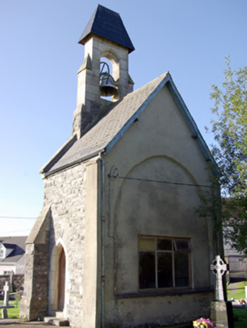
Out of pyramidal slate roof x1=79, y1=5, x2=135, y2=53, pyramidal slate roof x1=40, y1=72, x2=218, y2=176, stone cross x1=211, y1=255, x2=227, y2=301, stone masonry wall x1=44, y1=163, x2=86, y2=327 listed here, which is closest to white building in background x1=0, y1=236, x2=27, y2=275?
pyramidal slate roof x1=40, y1=72, x2=218, y2=176

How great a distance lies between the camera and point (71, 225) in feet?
42.3

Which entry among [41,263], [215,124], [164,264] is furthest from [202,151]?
[41,263]

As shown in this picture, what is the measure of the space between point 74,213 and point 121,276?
9.51 ft

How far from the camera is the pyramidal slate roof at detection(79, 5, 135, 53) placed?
59.3ft

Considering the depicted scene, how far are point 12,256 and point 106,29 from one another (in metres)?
41.2

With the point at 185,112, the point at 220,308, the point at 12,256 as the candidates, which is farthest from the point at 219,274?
the point at 12,256

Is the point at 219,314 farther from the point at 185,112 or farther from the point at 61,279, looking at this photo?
the point at 185,112

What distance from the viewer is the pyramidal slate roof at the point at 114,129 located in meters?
12.6

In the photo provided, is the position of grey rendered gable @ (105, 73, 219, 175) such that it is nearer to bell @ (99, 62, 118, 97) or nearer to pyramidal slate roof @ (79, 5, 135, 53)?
bell @ (99, 62, 118, 97)

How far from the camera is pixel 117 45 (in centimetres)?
1861

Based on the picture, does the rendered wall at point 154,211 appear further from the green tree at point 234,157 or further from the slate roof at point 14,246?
the slate roof at point 14,246

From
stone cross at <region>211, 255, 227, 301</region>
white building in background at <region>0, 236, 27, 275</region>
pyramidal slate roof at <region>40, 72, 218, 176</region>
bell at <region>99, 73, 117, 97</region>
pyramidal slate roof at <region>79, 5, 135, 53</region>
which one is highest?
pyramidal slate roof at <region>79, 5, 135, 53</region>

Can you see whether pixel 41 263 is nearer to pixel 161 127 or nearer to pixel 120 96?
pixel 161 127

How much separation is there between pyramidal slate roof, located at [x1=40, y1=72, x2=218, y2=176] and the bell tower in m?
0.86
